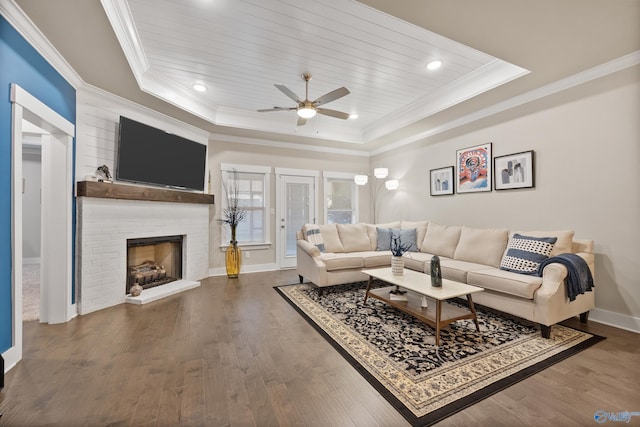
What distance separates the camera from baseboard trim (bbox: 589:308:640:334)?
2.64m

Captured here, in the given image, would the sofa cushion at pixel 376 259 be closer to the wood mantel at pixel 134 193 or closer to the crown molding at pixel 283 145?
the crown molding at pixel 283 145

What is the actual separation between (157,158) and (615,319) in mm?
5868

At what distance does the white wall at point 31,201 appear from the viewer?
18.7ft

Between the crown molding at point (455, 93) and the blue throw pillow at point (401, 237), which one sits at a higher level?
the crown molding at point (455, 93)

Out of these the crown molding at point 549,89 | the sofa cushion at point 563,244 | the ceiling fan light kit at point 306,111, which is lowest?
the sofa cushion at point 563,244

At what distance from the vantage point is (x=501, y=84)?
127 inches

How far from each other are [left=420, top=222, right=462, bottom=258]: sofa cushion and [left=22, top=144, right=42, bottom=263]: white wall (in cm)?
789

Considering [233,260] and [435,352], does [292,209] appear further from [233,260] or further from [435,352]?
[435,352]

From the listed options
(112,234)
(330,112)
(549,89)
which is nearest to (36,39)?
(112,234)

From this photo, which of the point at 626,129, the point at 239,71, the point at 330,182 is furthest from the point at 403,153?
the point at 239,71

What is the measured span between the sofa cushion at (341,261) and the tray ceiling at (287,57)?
2.43m

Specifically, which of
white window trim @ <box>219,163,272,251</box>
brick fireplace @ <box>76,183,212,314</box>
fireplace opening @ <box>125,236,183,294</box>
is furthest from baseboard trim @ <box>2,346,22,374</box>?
white window trim @ <box>219,163,272,251</box>

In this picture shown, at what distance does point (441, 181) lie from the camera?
4.71 metres

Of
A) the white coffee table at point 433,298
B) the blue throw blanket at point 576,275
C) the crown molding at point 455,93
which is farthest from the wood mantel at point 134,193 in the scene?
the blue throw blanket at point 576,275
